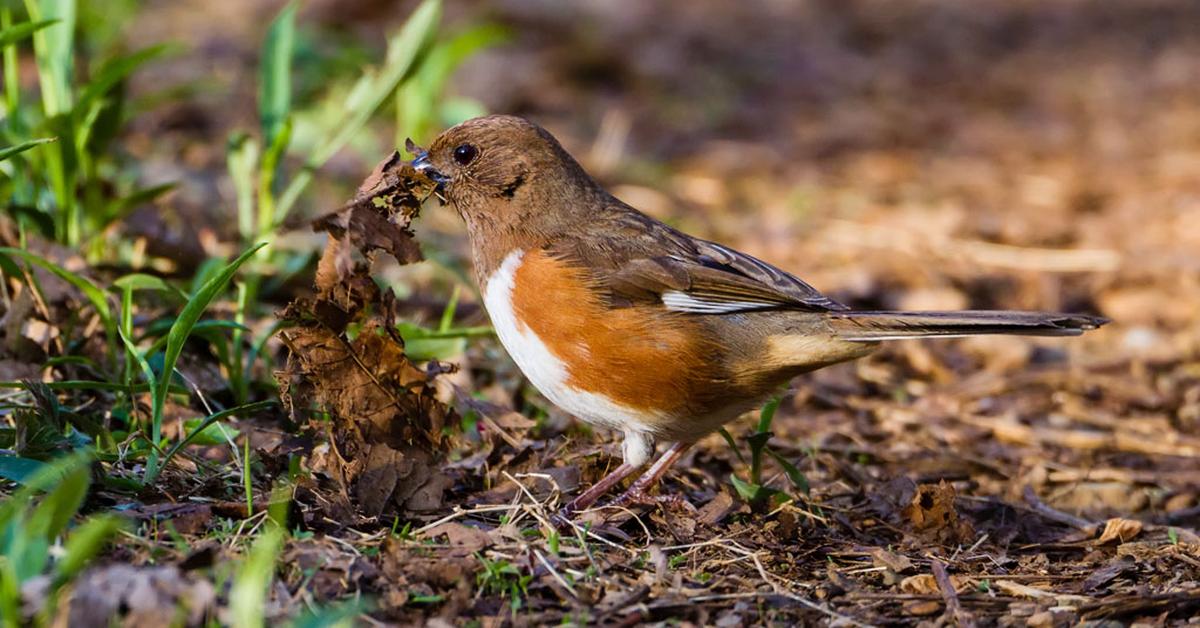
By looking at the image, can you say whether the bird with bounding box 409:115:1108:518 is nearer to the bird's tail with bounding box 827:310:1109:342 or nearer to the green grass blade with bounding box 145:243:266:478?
the bird's tail with bounding box 827:310:1109:342

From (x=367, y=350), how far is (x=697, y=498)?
1094 millimetres

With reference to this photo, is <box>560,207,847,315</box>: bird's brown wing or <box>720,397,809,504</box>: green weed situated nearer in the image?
<box>720,397,809,504</box>: green weed

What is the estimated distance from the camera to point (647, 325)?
375 cm

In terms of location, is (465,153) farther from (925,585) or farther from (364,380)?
(925,585)

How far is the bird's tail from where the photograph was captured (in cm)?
334

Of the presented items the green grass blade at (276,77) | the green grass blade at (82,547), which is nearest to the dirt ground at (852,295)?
the green grass blade at (82,547)

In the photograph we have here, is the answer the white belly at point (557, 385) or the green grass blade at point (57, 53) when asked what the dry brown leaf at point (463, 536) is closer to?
the white belly at point (557, 385)

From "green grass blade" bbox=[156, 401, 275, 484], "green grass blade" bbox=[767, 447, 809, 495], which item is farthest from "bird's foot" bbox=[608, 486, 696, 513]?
"green grass blade" bbox=[156, 401, 275, 484]

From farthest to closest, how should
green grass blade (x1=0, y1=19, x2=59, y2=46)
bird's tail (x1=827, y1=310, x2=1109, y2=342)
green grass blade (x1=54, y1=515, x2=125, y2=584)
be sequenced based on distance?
green grass blade (x1=0, y1=19, x2=59, y2=46)
bird's tail (x1=827, y1=310, x2=1109, y2=342)
green grass blade (x1=54, y1=515, x2=125, y2=584)

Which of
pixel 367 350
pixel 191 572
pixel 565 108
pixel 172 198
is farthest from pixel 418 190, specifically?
pixel 565 108

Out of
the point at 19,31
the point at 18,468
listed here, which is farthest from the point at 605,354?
the point at 19,31

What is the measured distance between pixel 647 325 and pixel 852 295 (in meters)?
2.84

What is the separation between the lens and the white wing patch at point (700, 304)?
3799 mm

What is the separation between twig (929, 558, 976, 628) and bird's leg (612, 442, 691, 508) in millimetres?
698
